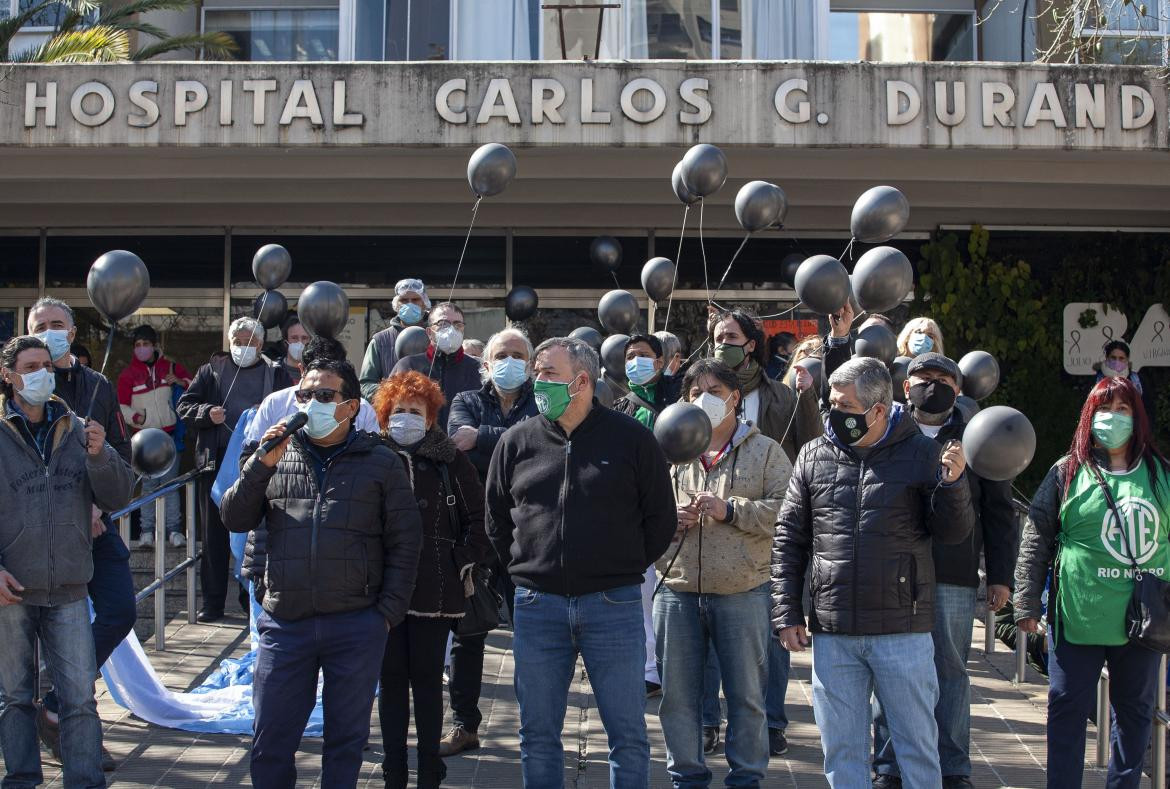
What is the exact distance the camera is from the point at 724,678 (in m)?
5.17

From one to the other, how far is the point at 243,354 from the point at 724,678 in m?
4.32

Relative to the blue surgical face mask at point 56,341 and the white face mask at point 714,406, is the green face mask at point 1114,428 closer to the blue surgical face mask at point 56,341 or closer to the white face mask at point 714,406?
the white face mask at point 714,406

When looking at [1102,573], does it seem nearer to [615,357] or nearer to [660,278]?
[615,357]

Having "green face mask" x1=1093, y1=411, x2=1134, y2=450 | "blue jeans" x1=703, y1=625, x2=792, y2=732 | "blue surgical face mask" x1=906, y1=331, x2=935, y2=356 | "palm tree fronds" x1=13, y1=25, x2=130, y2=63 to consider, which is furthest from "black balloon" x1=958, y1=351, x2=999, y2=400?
"palm tree fronds" x1=13, y1=25, x2=130, y2=63

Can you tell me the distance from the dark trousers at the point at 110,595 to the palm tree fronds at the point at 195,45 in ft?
34.8

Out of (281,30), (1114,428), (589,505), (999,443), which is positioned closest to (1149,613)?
(1114,428)

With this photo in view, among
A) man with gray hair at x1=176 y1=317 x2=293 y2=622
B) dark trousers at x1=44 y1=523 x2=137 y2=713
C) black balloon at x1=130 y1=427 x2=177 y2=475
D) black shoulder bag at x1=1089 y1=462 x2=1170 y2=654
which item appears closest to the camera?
black shoulder bag at x1=1089 y1=462 x2=1170 y2=654

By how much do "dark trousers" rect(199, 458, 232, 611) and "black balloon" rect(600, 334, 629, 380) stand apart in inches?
102

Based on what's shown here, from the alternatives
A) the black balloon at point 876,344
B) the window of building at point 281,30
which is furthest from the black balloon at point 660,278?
the window of building at point 281,30

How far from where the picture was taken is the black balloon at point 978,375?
6.23 metres

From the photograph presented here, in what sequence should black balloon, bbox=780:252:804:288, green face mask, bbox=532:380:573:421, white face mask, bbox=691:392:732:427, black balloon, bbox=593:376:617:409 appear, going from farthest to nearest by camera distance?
black balloon, bbox=780:252:804:288, black balloon, bbox=593:376:617:409, white face mask, bbox=691:392:732:427, green face mask, bbox=532:380:573:421

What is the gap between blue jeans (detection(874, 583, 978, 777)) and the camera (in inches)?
209

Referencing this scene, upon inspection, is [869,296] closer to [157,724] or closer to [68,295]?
[157,724]

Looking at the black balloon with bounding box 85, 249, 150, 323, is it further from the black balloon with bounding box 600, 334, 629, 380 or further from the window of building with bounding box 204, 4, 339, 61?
the window of building with bounding box 204, 4, 339, 61
